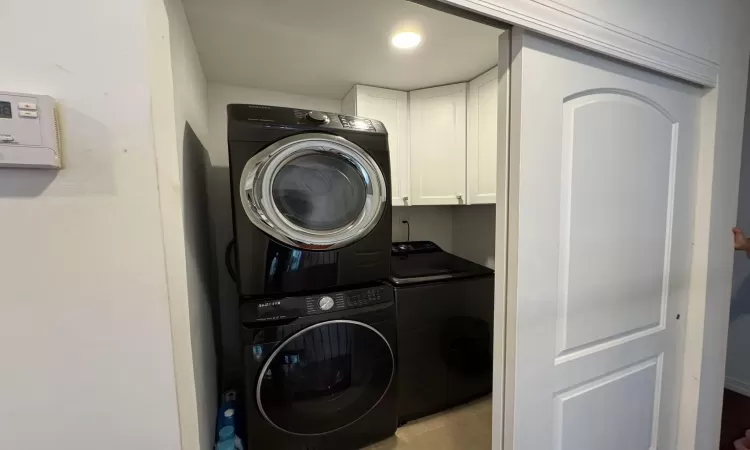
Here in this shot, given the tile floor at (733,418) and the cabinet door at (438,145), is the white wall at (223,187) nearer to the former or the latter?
the cabinet door at (438,145)

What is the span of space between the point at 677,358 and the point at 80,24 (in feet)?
6.99

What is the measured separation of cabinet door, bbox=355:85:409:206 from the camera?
1835 millimetres

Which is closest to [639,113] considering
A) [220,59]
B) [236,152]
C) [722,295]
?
[722,295]

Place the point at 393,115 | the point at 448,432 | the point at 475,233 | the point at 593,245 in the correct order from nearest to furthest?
the point at 593,245
the point at 448,432
the point at 393,115
the point at 475,233

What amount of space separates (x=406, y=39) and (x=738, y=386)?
3.29 meters

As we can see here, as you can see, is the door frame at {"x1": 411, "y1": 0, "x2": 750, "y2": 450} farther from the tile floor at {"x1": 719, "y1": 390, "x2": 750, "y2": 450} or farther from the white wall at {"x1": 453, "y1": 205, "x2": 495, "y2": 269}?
the white wall at {"x1": 453, "y1": 205, "x2": 495, "y2": 269}

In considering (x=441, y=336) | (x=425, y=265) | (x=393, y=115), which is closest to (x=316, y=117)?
(x=393, y=115)

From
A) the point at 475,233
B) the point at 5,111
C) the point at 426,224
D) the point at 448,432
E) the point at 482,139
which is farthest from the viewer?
the point at 426,224

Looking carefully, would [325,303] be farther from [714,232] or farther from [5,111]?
[714,232]

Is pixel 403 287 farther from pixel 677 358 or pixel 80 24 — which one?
pixel 80 24

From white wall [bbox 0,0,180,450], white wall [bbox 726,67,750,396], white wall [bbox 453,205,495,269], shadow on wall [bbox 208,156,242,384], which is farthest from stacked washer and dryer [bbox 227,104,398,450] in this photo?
white wall [bbox 726,67,750,396]

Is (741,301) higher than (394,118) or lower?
lower

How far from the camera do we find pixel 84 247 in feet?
1.66

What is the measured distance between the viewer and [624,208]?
995 millimetres
